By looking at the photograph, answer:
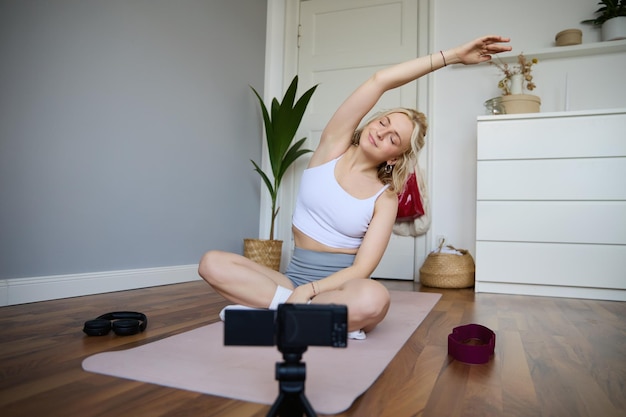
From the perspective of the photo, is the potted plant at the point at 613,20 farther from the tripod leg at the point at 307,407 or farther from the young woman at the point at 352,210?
the tripod leg at the point at 307,407

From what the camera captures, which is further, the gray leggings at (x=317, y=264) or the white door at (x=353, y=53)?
the white door at (x=353, y=53)

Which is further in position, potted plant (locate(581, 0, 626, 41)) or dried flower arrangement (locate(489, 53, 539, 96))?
dried flower arrangement (locate(489, 53, 539, 96))

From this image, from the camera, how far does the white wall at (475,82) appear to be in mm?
3150

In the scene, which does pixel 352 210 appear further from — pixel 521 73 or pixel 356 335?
pixel 521 73

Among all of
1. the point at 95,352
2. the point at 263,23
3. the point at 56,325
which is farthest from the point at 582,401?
the point at 263,23

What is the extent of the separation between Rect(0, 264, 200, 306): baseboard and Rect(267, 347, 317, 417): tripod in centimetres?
168

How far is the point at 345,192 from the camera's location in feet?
4.93

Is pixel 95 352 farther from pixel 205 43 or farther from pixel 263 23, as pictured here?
pixel 263 23

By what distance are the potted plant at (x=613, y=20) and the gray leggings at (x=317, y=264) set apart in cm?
266

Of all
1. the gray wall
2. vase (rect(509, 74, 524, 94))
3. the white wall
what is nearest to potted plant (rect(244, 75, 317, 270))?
the gray wall

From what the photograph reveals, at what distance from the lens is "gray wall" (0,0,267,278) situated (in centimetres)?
187

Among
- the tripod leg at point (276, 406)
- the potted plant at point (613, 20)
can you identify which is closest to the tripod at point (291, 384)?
the tripod leg at point (276, 406)

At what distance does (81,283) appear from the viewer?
6.92ft

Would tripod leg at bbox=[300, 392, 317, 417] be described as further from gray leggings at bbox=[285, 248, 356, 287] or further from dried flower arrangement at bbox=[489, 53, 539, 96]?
dried flower arrangement at bbox=[489, 53, 539, 96]
